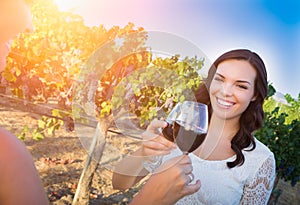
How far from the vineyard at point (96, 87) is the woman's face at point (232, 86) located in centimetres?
18

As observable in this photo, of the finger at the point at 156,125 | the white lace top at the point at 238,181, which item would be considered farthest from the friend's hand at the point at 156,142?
the white lace top at the point at 238,181

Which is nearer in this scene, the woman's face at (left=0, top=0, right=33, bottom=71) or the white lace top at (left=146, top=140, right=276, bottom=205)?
the woman's face at (left=0, top=0, right=33, bottom=71)

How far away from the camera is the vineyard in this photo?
245cm

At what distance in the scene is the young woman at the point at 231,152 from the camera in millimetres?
1980

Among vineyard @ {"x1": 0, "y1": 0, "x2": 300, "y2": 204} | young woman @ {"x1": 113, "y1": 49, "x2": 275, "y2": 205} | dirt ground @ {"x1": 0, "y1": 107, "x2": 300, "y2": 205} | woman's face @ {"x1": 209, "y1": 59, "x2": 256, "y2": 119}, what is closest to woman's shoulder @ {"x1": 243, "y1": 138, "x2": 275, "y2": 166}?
young woman @ {"x1": 113, "y1": 49, "x2": 275, "y2": 205}

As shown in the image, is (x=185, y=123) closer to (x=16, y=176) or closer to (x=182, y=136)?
(x=182, y=136)

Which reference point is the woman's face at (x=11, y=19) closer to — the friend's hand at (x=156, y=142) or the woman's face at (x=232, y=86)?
the friend's hand at (x=156, y=142)

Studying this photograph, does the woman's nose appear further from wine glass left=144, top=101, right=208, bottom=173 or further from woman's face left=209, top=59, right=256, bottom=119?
wine glass left=144, top=101, right=208, bottom=173

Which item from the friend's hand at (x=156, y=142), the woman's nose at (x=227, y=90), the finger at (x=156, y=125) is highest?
the woman's nose at (x=227, y=90)

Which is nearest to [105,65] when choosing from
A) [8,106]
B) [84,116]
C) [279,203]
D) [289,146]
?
[84,116]

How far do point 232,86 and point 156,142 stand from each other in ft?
2.71

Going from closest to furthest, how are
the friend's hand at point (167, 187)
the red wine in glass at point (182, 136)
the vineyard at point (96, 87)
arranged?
the friend's hand at point (167, 187) → the red wine in glass at point (182, 136) → the vineyard at point (96, 87)

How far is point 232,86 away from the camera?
1.99m

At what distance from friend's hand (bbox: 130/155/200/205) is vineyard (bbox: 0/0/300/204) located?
1.91 feet
